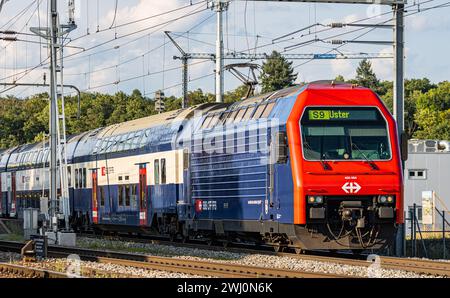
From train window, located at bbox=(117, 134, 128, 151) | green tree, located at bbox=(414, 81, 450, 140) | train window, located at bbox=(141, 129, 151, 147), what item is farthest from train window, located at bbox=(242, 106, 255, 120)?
green tree, located at bbox=(414, 81, 450, 140)

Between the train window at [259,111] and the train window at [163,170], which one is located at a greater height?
the train window at [259,111]

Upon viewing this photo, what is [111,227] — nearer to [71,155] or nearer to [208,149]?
[71,155]

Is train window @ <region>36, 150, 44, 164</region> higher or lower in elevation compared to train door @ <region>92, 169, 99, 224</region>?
higher

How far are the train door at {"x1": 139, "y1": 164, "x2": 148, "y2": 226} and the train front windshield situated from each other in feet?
35.5

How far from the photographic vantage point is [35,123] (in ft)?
350

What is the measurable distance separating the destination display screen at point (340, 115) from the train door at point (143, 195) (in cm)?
1075

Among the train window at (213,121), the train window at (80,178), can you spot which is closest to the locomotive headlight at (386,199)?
the train window at (213,121)

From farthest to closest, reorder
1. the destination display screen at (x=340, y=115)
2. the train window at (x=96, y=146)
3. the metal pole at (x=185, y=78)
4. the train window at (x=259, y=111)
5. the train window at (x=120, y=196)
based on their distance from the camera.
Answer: the metal pole at (x=185, y=78) < the train window at (x=96, y=146) < the train window at (x=120, y=196) < the train window at (x=259, y=111) < the destination display screen at (x=340, y=115)

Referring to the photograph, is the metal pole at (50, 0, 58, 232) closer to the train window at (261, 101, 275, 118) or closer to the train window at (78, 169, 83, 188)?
the train window at (78, 169, 83, 188)

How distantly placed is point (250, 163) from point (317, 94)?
2.69 metres

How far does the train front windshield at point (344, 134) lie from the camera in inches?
813

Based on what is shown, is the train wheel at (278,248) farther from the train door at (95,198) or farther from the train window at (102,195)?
the train door at (95,198)

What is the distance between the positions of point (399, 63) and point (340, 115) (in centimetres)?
474

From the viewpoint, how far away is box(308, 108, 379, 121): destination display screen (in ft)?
68.5
